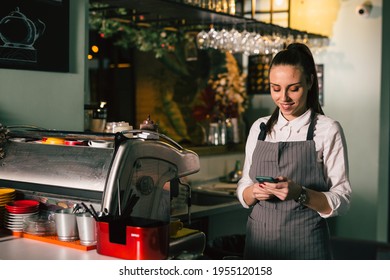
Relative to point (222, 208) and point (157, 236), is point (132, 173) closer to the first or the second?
point (157, 236)

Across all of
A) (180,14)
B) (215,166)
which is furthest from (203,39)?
(215,166)

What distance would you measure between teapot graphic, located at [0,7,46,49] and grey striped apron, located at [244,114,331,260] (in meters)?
1.31

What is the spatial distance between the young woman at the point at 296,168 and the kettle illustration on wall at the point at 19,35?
127 cm

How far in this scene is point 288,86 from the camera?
231 cm

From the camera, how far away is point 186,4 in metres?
4.09

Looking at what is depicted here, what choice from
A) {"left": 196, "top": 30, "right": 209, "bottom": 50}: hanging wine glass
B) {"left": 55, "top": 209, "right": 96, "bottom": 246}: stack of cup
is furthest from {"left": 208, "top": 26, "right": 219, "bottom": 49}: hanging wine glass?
{"left": 55, "top": 209, "right": 96, "bottom": 246}: stack of cup

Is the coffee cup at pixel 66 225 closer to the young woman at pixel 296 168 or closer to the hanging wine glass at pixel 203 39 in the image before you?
the young woman at pixel 296 168

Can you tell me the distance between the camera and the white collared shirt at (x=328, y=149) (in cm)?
227

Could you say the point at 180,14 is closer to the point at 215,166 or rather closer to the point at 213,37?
the point at 213,37

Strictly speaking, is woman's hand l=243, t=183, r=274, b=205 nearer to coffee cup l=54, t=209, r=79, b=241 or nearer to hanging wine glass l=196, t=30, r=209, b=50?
coffee cup l=54, t=209, r=79, b=241

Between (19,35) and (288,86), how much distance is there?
1.40 meters

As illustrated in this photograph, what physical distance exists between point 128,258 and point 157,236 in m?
0.13

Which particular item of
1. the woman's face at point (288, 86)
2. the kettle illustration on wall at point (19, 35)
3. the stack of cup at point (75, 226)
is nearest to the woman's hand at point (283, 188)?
the woman's face at point (288, 86)

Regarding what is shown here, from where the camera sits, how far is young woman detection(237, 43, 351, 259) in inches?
90.7
